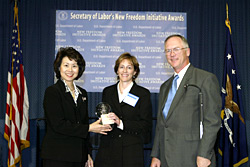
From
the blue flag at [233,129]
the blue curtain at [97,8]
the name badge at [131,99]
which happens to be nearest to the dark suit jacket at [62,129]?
the name badge at [131,99]

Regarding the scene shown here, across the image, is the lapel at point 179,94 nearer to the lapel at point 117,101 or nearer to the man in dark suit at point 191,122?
the man in dark suit at point 191,122

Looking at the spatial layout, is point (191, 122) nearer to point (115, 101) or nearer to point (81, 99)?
point (115, 101)

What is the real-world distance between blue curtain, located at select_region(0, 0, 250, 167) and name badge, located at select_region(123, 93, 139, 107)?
8.53 feet

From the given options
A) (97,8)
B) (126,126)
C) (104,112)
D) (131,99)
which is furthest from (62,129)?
(97,8)

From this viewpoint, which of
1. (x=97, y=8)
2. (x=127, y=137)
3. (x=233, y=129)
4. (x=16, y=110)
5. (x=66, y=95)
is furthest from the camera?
(x=97, y=8)

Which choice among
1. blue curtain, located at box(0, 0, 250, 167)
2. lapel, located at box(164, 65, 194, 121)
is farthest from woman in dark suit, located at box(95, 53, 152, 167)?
blue curtain, located at box(0, 0, 250, 167)

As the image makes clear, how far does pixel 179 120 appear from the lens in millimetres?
2238

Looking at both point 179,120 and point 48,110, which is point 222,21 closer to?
point 179,120

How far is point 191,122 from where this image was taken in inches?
86.9

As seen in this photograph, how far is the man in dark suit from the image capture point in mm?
2105

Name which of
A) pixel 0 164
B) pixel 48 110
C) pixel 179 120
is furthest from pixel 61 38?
pixel 179 120

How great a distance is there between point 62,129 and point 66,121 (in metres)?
0.08

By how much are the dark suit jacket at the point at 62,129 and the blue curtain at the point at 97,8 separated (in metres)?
2.85

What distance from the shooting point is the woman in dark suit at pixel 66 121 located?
92.1 inches
